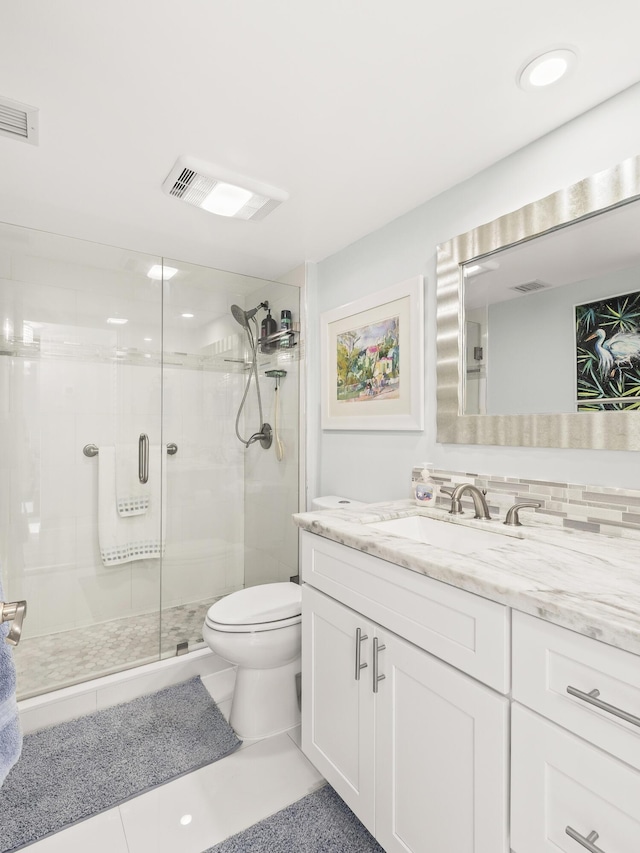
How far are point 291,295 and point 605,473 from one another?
188 cm

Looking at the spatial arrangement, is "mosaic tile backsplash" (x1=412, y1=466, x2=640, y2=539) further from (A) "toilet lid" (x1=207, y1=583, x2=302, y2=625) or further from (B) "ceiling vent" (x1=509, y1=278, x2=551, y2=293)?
(A) "toilet lid" (x1=207, y1=583, x2=302, y2=625)

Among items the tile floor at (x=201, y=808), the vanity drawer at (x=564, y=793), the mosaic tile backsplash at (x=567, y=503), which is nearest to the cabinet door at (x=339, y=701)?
the tile floor at (x=201, y=808)

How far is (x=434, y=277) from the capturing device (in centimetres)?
185


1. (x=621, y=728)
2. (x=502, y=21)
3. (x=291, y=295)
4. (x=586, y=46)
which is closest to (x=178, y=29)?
(x=502, y=21)

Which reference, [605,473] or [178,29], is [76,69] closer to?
[178,29]

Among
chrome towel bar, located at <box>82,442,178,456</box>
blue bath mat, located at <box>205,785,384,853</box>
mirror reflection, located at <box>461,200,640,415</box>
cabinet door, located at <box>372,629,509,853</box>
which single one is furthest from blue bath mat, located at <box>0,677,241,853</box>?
mirror reflection, located at <box>461,200,640,415</box>

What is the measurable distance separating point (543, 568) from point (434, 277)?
50.1 inches

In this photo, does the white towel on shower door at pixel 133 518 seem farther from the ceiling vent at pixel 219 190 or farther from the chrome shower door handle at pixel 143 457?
the ceiling vent at pixel 219 190

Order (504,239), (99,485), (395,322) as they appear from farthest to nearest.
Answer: (99,485), (395,322), (504,239)

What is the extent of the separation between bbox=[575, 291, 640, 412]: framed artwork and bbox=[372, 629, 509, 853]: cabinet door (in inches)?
34.5

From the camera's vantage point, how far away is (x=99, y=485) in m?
2.36

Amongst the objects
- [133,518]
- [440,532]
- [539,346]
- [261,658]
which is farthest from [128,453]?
[539,346]

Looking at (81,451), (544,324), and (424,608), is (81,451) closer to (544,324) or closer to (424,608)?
(424,608)

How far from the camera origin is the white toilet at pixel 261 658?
172cm
